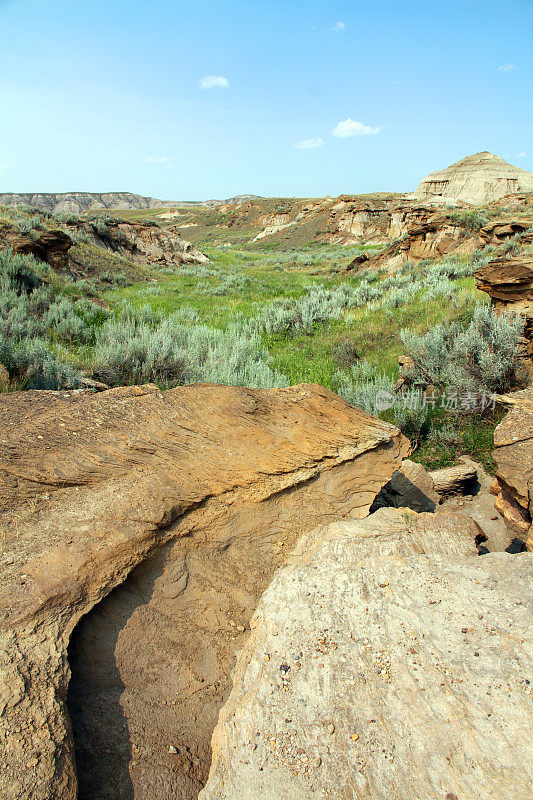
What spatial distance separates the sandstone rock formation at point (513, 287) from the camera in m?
6.79

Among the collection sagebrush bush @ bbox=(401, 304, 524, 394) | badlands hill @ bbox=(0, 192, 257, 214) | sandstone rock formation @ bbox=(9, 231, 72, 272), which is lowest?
sagebrush bush @ bbox=(401, 304, 524, 394)

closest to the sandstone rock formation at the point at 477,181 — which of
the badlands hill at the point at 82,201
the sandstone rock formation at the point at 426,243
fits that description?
the sandstone rock formation at the point at 426,243

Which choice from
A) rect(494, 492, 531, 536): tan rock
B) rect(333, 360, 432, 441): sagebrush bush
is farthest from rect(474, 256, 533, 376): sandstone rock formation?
rect(494, 492, 531, 536): tan rock

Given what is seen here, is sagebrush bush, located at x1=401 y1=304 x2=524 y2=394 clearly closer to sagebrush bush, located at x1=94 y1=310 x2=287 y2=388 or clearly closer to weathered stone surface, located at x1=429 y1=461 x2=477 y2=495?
weathered stone surface, located at x1=429 y1=461 x2=477 y2=495

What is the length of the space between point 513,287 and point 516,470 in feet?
16.2

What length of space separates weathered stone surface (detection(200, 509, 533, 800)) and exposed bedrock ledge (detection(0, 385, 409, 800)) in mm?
330

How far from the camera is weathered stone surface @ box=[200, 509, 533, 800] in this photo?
165 centimetres

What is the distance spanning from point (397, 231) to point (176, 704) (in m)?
39.2

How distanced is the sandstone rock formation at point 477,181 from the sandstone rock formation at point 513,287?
1785 inches

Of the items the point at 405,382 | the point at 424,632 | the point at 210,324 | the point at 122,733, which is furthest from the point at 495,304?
the point at 122,733

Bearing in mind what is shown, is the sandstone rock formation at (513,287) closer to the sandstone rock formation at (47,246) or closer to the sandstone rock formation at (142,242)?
the sandstone rock formation at (47,246)

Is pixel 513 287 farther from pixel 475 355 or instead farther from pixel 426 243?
pixel 426 243

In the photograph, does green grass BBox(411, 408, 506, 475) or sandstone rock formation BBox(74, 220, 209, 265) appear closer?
green grass BBox(411, 408, 506, 475)

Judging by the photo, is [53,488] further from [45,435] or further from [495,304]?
[495,304]
